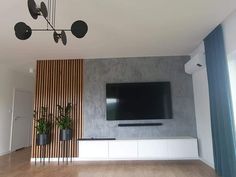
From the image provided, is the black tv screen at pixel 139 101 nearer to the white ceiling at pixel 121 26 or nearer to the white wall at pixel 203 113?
the white wall at pixel 203 113

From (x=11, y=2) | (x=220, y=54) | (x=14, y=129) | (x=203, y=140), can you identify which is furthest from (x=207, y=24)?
(x=14, y=129)

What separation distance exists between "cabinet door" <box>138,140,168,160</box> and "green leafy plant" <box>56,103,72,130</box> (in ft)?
5.77

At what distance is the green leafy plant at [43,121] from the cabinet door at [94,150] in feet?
3.10

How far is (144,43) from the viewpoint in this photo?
14.1 ft

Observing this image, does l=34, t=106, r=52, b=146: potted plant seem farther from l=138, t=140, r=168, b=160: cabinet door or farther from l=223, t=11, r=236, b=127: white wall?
l=223, t=11, r=236, b=127: white wall

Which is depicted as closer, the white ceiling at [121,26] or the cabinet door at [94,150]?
the white ceiling at [121,26]

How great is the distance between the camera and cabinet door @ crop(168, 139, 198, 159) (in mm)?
4695

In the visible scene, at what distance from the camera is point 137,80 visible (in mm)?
5242

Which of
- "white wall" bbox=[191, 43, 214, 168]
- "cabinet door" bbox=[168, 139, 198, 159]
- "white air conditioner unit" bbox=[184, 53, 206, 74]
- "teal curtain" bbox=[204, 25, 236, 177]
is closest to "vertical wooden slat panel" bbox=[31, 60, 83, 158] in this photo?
"cabinet door" bbox=[168, 139, 198, 159]

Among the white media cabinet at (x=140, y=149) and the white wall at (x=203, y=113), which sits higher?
the white wall at (x=203, y=113)

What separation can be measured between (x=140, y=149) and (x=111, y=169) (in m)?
0.93

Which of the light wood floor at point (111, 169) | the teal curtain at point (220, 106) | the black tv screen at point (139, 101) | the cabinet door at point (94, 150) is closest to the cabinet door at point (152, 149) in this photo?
the light wood floor at point (111, 169)

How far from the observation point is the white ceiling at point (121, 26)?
2826 millimetres

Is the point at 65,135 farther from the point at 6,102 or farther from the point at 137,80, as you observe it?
the point at 6,102
